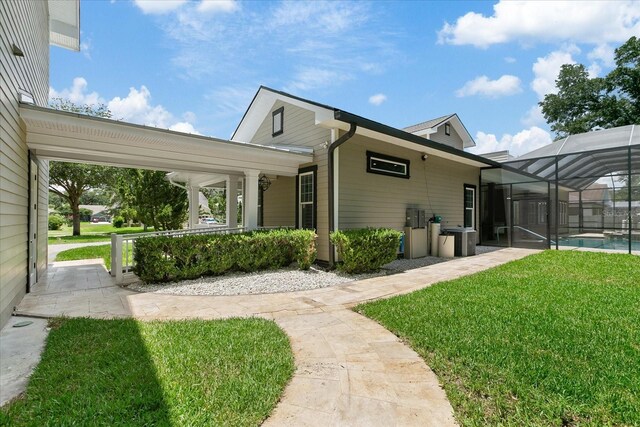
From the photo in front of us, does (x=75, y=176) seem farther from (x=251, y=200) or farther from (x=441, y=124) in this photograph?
(x=441, y=124)

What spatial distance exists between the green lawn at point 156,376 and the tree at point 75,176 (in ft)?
73.7

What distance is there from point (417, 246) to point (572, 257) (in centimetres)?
444

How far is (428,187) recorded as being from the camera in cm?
1044

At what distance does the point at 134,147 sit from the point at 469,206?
12.0 m

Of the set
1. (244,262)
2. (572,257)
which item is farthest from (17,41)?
(572,257)

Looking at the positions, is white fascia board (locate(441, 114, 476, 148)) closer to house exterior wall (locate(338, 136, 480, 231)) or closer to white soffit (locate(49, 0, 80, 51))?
house exterior wall (locate(338, 136, 480, 231))

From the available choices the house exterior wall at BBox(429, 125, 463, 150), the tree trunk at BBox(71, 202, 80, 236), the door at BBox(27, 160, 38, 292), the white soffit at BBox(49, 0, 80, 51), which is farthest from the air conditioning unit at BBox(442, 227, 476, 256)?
the tree trunk at BBox(71, 202, 80, 236)

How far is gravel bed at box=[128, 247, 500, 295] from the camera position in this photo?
18.1 feet

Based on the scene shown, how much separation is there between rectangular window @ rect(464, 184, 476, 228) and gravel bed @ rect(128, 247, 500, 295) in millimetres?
6678

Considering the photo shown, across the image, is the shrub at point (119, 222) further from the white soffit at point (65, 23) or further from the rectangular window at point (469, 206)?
the rectangular window at point (469, 206)

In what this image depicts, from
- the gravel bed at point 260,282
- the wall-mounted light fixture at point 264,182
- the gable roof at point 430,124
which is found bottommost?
the gravel bed at point 260,282

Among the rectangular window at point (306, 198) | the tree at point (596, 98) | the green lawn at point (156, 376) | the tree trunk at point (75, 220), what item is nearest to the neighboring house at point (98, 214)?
the tree trunk at point (75, 220)

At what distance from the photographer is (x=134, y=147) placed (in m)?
5.90

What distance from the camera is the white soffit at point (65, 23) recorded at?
895 centimetres
